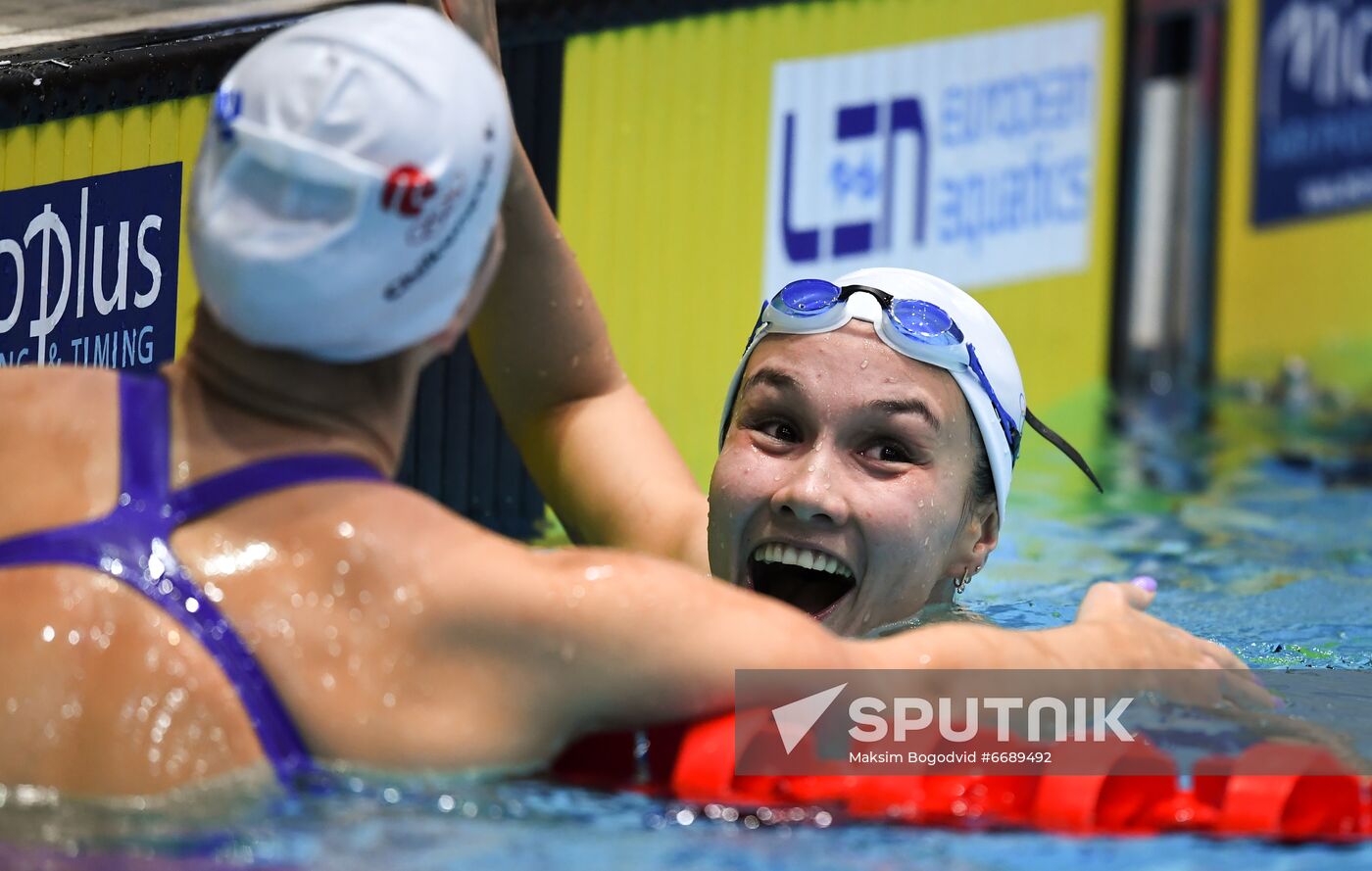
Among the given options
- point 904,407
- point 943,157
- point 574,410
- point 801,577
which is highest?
point 943,157

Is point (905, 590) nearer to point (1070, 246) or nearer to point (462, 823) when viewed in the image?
point (462, 823)

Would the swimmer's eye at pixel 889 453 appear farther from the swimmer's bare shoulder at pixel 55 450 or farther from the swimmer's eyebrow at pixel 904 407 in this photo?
the swimmer's bare shoulder at pixel 55 450

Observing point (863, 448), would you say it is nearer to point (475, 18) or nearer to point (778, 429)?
point (778, 429)

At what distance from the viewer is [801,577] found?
Answer: 10.3ft

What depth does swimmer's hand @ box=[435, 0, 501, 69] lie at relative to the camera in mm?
3119

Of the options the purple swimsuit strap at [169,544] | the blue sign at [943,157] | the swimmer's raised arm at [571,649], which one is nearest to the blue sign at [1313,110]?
the blue sign at [943,157]

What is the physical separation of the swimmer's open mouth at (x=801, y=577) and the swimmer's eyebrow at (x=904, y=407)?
24cm

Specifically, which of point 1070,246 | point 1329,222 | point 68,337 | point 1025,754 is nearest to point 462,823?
point 1025,754

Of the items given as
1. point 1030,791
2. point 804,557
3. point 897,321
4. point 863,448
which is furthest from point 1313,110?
point 1030,791

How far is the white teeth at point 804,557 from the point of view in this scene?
2895 millimetres

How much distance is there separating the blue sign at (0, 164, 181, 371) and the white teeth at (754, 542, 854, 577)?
1.25 m

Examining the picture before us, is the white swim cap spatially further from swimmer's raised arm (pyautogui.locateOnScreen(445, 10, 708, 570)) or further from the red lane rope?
the red lane rope

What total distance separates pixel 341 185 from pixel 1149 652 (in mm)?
1270

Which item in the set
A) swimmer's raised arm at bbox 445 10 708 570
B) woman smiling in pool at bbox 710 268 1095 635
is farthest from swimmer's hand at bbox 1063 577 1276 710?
swimmer's raised arm at bbox 445 10 708 570
